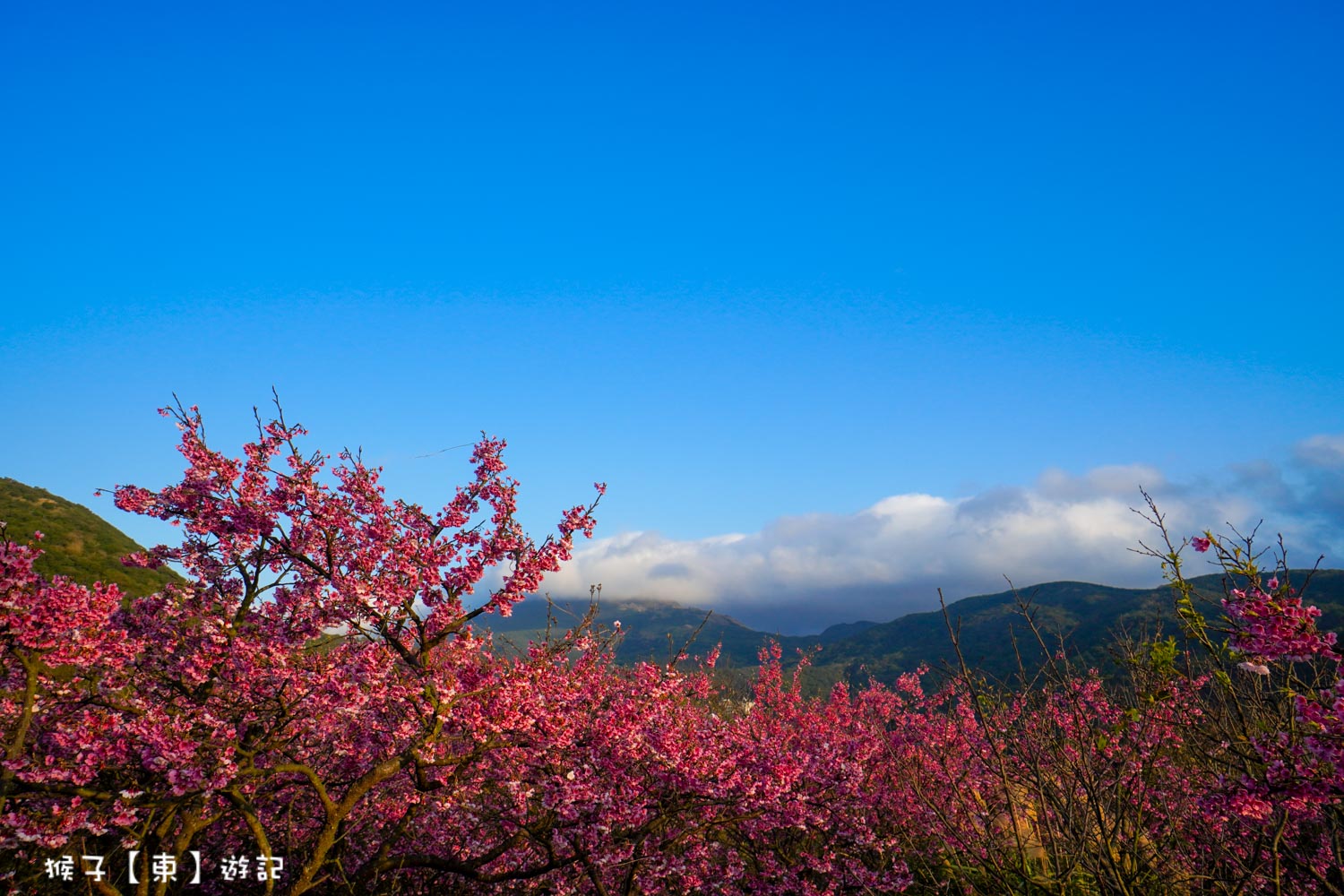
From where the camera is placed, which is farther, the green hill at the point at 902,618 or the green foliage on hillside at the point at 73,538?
the green foliage on hillside at the point at 73,538

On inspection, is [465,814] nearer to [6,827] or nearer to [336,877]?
[336,877]

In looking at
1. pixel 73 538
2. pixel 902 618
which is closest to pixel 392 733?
pixel 73 538

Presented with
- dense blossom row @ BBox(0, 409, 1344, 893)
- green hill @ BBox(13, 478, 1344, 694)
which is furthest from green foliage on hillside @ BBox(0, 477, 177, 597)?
dense blossom row @ BBox(0, 409, 1344, 893)

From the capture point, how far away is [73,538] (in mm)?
52094

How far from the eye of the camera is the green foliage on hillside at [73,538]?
45.4 meters

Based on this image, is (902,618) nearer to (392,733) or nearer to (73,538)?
(73,538)

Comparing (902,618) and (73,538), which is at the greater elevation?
(73,538)

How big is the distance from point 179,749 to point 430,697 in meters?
2.68

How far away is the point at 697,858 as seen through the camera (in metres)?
10.9

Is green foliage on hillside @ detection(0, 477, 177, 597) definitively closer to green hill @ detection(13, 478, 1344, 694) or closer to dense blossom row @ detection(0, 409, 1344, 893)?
green hill @ detection(13, 478, 1344, 694)

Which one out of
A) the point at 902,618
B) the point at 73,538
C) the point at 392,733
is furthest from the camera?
the point at 902,618

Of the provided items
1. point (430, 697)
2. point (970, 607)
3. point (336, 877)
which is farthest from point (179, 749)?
point (970, 607)

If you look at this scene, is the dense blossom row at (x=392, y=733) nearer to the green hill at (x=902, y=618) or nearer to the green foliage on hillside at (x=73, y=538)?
the green hill at (x=902, y=618)

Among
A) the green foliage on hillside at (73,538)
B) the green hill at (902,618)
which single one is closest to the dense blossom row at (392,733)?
the green hill at (902,618)
